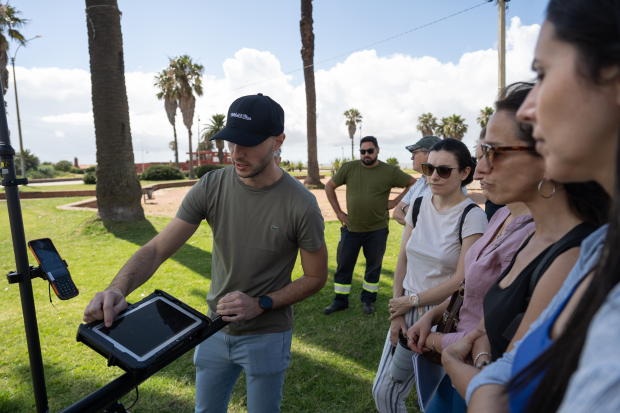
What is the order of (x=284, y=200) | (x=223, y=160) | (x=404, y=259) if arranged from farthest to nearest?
(x=223, y=160), (x=404, y=259), (x=284, y=200)

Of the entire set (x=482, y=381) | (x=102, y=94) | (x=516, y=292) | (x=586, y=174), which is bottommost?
(x=482, y=381)

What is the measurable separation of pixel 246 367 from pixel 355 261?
3.64 m

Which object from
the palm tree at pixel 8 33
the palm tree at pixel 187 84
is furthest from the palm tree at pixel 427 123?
the palm tree at pixel 8 33

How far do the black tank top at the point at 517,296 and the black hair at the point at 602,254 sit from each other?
504mm

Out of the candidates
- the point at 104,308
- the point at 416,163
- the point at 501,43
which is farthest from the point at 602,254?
the point at 501,43

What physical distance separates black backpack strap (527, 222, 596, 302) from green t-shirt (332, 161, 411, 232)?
4.41m

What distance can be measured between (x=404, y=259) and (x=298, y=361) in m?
1.85

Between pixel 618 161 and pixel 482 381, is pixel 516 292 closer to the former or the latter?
pixel 482 381

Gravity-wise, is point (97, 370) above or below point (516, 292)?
below

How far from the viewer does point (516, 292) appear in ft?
4.10

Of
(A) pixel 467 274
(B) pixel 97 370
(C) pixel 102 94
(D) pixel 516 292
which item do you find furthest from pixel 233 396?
(C) pixel 102 94

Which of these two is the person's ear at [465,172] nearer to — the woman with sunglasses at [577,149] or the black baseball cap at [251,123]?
the black baseball cap at [251,123]

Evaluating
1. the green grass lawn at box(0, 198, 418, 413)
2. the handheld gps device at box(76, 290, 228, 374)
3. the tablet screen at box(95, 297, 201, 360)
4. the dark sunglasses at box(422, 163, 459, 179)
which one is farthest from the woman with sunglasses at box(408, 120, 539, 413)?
the green grass lawn at box(0, 198, 418, 413)

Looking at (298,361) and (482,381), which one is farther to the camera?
(298,361)
